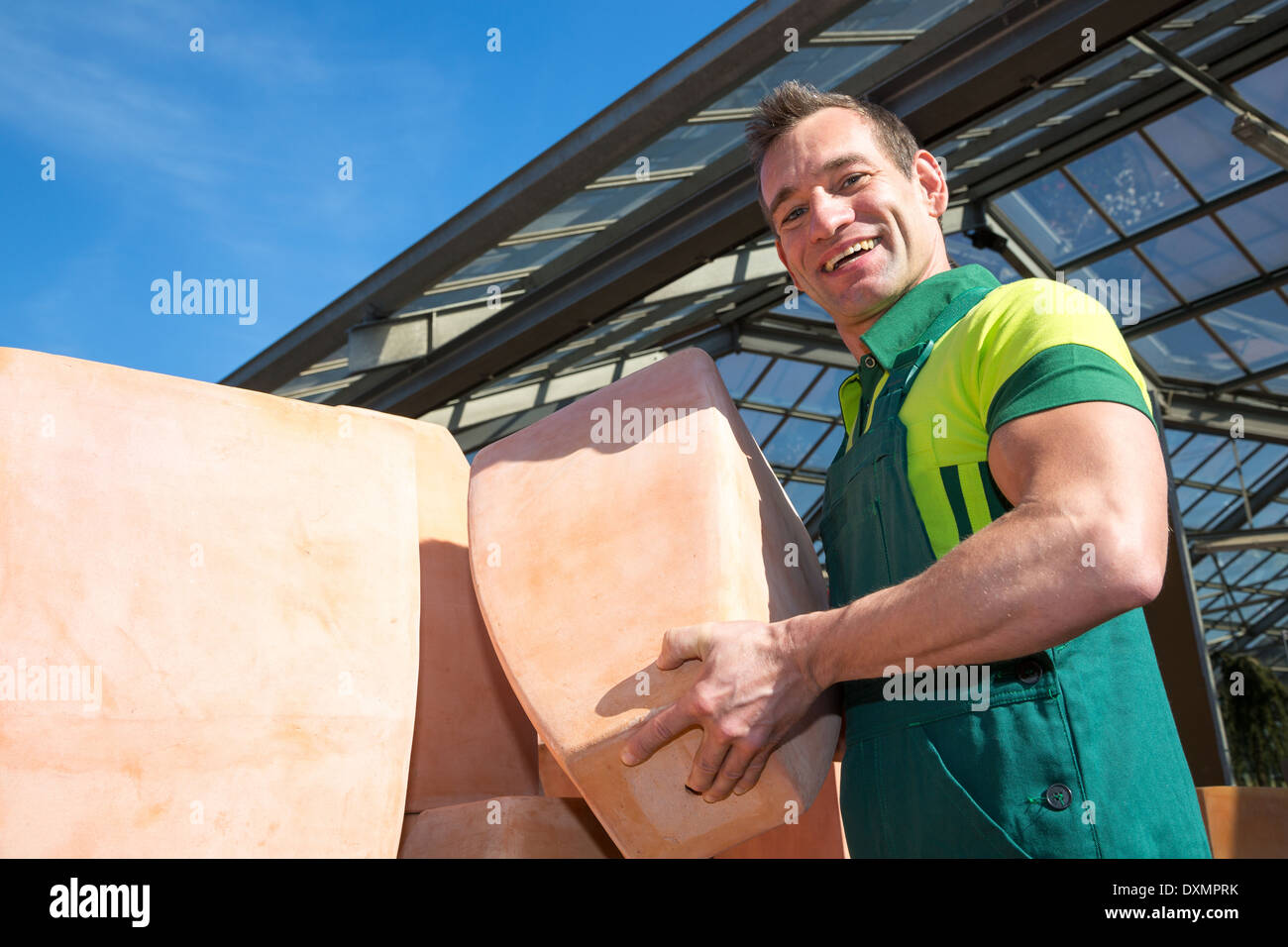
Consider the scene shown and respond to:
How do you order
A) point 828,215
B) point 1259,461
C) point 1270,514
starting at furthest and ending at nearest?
point 1270,514, point 1259,461, point 828,215

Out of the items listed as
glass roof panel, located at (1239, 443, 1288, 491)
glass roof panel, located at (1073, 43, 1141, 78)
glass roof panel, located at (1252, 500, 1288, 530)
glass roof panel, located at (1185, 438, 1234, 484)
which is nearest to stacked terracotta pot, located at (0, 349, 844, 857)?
glass roof panel, located at (1073, 43, 1141, 78)

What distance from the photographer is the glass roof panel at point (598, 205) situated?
6534 millimetres

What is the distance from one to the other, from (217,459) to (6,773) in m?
0.46

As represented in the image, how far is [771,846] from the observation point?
5.75ft

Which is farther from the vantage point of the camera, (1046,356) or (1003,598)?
(1046,356)

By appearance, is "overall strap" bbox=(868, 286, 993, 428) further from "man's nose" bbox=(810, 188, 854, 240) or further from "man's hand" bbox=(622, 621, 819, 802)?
"man's hand" bbox=(622, 621, 819, 802)

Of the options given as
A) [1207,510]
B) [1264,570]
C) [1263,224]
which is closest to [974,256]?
[1263,224]

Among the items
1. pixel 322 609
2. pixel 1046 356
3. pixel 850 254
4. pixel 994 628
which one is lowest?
pixel 994 628

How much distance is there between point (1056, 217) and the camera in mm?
9961

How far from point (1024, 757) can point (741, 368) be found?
10639 mm

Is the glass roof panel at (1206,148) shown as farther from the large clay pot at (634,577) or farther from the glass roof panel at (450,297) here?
the large clay pot at (634,577)

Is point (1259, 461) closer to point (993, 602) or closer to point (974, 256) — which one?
point (974, 256)
